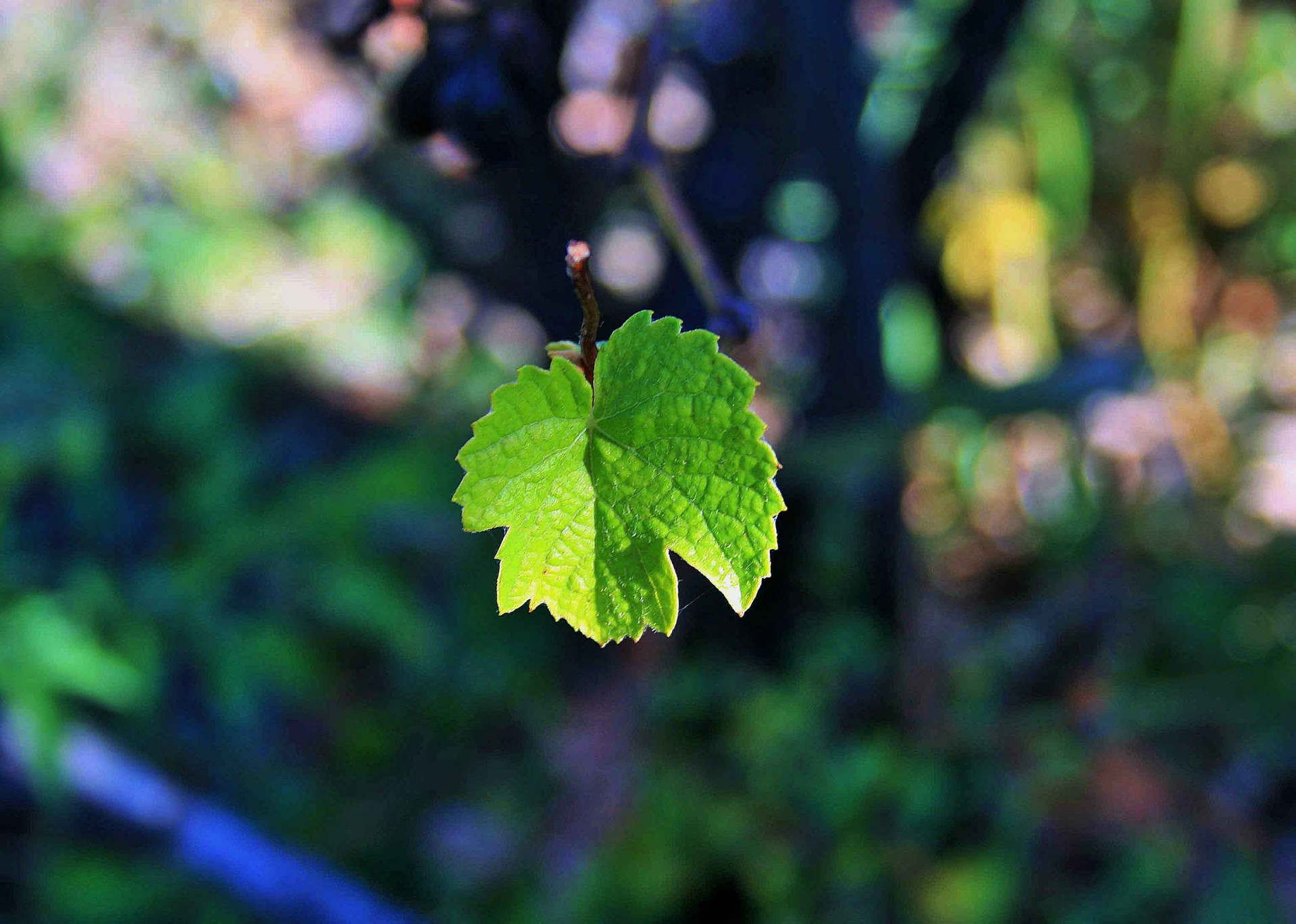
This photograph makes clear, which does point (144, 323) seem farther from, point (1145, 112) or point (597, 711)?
point (1145, 112)

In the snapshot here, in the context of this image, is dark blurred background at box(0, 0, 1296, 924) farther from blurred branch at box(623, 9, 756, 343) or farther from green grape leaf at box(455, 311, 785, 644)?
green grape leaf at box(455, 311, 785, 644)

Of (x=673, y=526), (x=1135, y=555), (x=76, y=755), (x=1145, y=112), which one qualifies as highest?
(x=1145, y=112)

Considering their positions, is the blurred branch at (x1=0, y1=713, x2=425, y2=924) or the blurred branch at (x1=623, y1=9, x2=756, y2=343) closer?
the blurred branch at (x1=623, y1=9, x2=756, y2=343)

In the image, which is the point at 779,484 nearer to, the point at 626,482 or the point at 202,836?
the point at 202,836

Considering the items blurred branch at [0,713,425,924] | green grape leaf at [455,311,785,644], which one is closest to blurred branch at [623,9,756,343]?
green grape leaf at [455,311,785,644]

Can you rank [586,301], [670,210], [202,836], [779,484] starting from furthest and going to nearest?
[779,484] → [202,836] → [670,210] → [586,301]

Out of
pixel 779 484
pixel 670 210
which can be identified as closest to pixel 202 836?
pixel 779 484

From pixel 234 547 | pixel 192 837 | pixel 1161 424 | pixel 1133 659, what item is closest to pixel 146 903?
pixel 192 837
